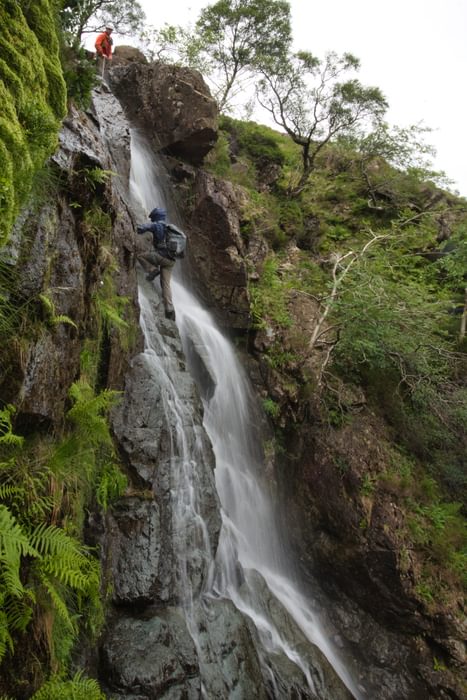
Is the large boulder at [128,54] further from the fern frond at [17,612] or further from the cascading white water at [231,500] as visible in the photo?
the fern frond at [17,612]

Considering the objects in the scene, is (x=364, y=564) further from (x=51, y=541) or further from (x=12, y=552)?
(x=12, y=552)

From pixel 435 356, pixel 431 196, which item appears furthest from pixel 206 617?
pixel 431 196

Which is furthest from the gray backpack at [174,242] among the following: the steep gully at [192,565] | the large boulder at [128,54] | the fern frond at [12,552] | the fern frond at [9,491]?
the large boulder at [128,54]

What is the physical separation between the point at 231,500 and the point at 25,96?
7344 mm

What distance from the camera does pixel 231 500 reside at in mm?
8281

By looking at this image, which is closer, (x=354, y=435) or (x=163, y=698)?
(x=163, y=698)

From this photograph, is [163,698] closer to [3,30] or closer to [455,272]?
[3,30]

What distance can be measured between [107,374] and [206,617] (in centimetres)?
323

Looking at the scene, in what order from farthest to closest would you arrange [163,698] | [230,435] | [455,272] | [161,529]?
[455,272] → [230,435] → [161,529] → [163,698]

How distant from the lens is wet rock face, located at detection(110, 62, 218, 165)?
12766 millimetres

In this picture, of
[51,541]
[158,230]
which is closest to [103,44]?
[158,230]

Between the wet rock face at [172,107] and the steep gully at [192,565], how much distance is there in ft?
21.3

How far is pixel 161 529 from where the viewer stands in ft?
16.5

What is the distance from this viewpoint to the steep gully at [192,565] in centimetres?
425
